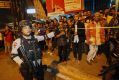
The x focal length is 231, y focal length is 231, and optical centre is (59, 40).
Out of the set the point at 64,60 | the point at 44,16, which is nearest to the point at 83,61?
the point at 64,60

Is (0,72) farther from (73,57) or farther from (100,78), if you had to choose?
(100,78)

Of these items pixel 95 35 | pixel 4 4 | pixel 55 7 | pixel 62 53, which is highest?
pixel 4 4

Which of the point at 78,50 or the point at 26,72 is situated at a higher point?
the point at 26,72

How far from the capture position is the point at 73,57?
10.3 m

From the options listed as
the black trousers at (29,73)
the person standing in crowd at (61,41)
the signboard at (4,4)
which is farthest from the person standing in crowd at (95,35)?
the signboard at (4,4)

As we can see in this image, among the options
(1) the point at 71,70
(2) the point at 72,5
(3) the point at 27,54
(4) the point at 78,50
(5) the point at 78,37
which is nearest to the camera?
(3) the point at 27,54

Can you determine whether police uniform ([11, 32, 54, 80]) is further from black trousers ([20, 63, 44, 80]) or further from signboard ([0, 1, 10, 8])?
signboard ([0, 1, 10, 8])

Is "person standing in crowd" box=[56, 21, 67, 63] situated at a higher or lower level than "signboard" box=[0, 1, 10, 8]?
Answer: lower

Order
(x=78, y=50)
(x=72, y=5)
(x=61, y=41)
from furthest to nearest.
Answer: (x=78, y=50), (x=61, y=41), (x=72, y=5)

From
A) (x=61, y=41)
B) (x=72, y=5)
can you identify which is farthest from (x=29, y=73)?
(x=61, y=41)

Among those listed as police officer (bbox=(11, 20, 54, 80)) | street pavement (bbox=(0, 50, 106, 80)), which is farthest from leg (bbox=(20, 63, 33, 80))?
street pavement (bbox=(0, 50, 106, 80))

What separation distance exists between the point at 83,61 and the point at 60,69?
1047 mm

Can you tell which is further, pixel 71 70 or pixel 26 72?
pixel 71 70

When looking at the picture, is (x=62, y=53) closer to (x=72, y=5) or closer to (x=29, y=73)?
(x=72, y=5)
